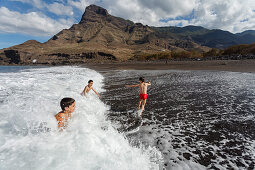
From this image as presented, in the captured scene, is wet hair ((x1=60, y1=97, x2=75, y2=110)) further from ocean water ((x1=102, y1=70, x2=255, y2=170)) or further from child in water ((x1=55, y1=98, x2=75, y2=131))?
ocean water ((x1=102, y1=70, x2=255, y2=170))

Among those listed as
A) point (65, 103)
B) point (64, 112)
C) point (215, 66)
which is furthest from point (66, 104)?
point (215, 66)

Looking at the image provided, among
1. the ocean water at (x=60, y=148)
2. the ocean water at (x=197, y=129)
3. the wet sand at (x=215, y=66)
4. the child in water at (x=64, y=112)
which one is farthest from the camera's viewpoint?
the wet sand at (x=215, y=66)

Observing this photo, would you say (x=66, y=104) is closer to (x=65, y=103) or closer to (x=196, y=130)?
(x=65, y=103)

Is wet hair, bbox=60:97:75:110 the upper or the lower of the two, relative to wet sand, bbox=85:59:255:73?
lower

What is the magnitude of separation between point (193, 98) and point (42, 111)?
24.6 ft

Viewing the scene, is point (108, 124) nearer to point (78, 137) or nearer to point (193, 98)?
point (78, 137)

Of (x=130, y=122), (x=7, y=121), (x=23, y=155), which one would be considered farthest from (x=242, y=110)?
(x=7, y=121)

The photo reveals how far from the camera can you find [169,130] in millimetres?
4277

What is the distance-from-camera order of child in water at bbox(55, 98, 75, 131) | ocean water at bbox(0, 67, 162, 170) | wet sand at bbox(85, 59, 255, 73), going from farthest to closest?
wet sand at bbox(85, 59, 255, 73) < child in water at bbox(55, 98, 75, 131) < ocean water at bbox(0, 67, 162, 170)

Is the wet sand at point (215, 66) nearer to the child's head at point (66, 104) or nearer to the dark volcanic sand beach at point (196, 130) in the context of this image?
the dark volcanic sand beach at point (196, 130)

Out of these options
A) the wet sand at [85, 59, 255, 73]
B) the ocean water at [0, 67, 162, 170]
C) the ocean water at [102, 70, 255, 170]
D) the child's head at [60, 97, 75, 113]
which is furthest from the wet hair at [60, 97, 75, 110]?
the wet sand at [85, 59, 255, 73]

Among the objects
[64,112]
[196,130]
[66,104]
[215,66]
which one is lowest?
[196,130]

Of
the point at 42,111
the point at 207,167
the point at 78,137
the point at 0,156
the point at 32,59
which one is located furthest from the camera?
the point at 32,59

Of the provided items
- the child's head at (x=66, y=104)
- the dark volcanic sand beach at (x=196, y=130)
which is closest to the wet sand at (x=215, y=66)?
the dark volcanic sand beach at (x=196, y=130)
